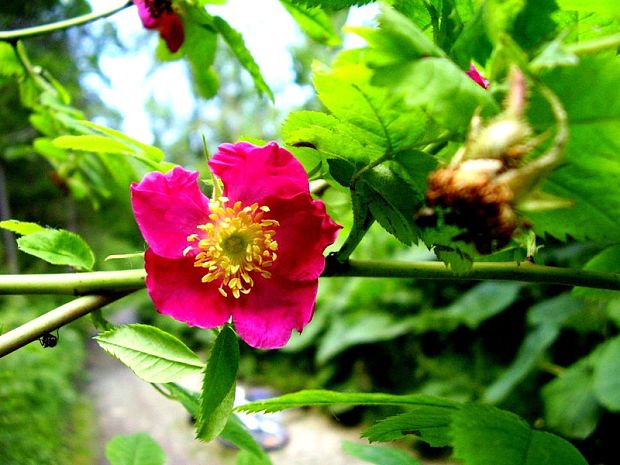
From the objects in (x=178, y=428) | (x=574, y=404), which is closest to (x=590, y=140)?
(x=574, y=404)

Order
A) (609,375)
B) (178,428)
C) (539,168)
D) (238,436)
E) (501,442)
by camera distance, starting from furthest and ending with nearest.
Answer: (178,428) < (609,375) < (238,436) < (501,442) < (539,168)

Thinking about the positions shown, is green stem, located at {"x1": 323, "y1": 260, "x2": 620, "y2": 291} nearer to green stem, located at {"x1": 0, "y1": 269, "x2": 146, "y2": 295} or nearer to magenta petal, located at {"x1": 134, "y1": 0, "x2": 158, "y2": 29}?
green stem, located at {"x1": 0, "y1": 269, "x2": 146, "y2": 295}

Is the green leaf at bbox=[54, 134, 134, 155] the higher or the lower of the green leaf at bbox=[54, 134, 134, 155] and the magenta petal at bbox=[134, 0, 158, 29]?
the lower

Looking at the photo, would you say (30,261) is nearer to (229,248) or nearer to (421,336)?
(421,336)

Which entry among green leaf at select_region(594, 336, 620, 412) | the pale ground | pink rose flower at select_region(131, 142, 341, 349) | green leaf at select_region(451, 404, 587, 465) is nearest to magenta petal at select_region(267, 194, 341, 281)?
pink rose flower at select_region(131, 142, 341, 349)

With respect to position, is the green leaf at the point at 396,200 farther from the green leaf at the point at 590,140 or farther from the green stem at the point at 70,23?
the green stem at the point at 70,23

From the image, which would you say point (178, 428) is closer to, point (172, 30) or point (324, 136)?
point (172, 30)

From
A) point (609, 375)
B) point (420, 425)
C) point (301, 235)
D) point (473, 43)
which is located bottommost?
point (609, 375)
